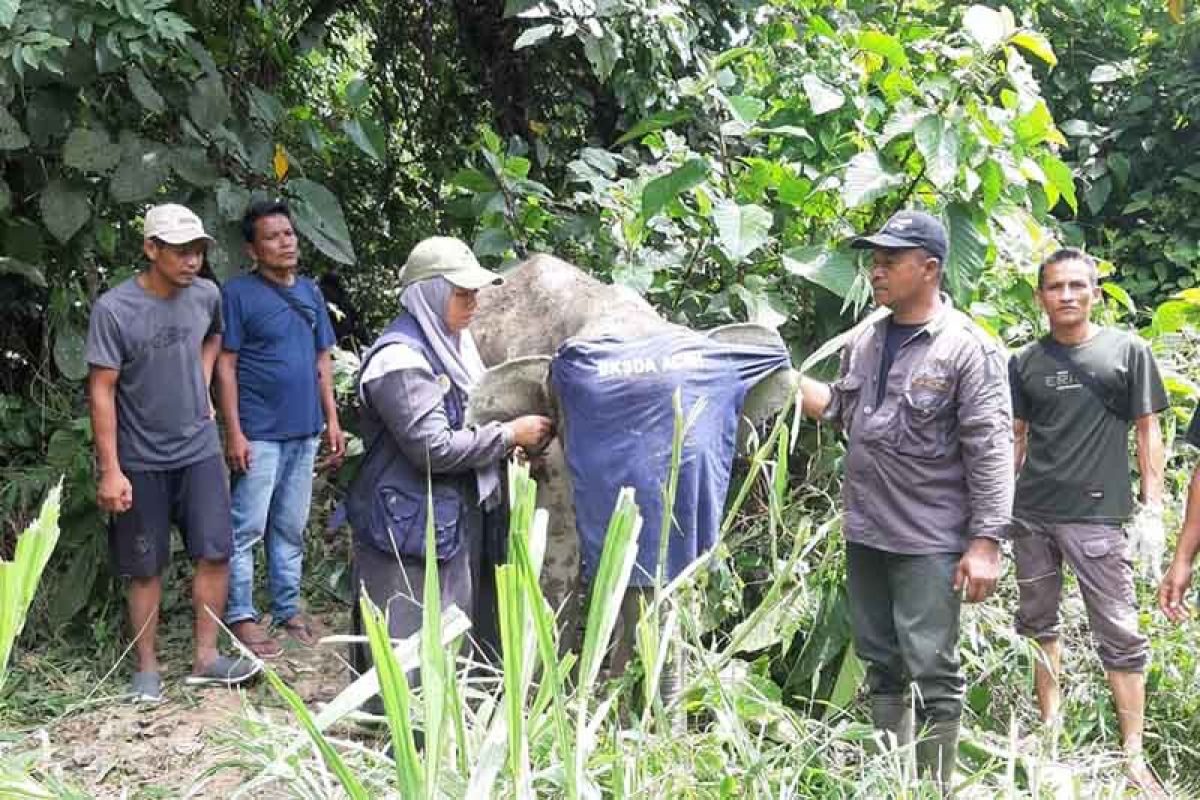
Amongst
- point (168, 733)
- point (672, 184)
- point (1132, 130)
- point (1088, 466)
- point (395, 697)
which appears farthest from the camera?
point (1132, 130)

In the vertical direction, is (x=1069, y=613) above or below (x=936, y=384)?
below

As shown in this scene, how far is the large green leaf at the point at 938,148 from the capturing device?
3.66 metres

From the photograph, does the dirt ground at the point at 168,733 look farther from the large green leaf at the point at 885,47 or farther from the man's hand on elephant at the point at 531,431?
the large green leaf at the point at 885,47

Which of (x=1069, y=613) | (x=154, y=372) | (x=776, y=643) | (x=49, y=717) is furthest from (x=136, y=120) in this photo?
(x=1069, y=613)

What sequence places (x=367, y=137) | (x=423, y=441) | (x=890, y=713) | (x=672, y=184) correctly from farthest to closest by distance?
(x=367, y=137) → (x=672, y=184) → (x=890, y=713) → (x=423, y=441)

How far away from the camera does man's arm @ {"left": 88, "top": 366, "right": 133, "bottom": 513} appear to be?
342 centimetres

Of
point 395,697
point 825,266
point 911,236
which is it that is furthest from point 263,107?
point 395,697

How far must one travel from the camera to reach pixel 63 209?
405 cm

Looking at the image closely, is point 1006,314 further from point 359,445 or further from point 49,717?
point 49,717

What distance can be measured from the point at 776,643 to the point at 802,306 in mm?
1146

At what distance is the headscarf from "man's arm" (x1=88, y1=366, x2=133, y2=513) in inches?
42.2

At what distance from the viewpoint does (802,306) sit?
13.6 ft

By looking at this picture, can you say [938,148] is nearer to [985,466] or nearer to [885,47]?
[885,47]

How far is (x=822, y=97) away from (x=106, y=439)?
246 centimetres
